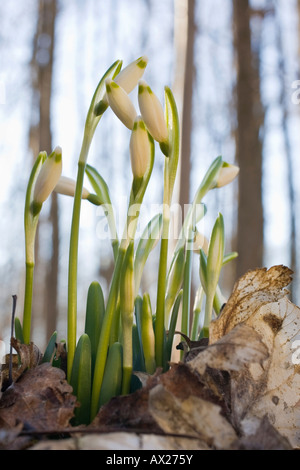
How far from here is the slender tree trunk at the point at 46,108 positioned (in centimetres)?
442

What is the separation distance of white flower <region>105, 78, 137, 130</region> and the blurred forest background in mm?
3060

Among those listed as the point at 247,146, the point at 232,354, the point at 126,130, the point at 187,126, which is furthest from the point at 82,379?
the point at 126,130

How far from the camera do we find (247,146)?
383 cm

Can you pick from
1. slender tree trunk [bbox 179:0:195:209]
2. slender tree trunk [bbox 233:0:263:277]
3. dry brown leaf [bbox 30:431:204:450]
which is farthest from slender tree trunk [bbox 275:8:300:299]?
dry brown leaf [bbox 30:431:204:450]

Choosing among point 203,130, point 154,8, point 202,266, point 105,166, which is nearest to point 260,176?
point 203,130

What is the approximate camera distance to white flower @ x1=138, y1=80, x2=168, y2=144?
317 millimetres

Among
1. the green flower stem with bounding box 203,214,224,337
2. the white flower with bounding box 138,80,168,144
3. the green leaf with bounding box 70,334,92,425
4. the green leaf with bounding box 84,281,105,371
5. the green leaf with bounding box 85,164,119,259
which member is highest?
the white flower with bounding box 138,80,168,144

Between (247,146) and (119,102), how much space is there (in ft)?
12.0

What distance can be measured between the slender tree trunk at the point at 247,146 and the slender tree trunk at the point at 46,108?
1800 millimetres

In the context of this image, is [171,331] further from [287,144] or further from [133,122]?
[287,144]

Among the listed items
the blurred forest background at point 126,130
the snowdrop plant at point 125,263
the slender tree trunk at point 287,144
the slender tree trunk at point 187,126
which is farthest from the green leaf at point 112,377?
the slender tree trunk at point 287,144

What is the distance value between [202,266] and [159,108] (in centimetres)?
16

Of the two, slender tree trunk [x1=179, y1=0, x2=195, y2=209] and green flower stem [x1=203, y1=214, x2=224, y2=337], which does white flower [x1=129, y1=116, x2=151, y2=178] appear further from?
slender tree trunk [x1=179, y1=0, x2=195, y2=209]

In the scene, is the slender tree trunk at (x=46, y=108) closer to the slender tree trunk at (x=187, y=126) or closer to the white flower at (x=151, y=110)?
the slender tree trunk at (x=187, y=126)
